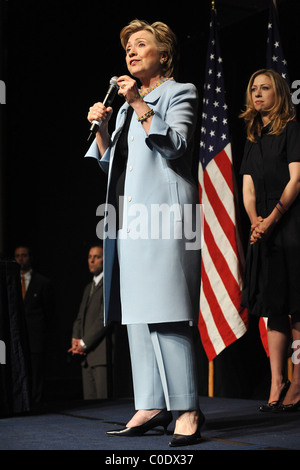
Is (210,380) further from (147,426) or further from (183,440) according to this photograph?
(183,440)

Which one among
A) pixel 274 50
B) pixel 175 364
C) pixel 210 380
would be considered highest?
pixel 274 50

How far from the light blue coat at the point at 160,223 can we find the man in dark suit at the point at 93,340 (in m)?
2.89

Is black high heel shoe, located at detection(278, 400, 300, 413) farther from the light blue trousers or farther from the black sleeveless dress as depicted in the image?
the light blue trousers

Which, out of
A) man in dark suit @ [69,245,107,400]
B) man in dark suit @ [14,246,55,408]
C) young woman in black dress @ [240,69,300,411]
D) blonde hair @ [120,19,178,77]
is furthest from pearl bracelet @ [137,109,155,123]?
man in dark suit @ [14,246,55,408]

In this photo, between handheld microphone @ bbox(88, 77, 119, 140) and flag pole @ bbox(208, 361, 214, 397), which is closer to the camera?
handheld microphone @ bbox(88, 77, 119, 140)

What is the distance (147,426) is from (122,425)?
0.34 meters

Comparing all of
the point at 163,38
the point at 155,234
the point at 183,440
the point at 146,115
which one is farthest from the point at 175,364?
the point at 163,38

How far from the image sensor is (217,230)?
4383mm

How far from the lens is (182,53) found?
5.36 m

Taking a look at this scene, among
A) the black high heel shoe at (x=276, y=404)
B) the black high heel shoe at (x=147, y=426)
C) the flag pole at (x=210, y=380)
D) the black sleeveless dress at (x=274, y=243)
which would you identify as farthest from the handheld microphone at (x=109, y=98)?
the flag pole at (x=210, y=380)

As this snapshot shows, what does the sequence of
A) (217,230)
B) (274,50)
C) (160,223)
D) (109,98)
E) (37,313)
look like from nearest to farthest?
(160,223) < (109,98) < (274,50) < (217,230) < (37,313)

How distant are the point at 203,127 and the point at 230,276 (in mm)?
1081

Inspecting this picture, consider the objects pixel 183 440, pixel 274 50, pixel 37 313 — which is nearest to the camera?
pixel 183 440

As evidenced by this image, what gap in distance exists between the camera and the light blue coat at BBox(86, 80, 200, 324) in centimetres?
215
